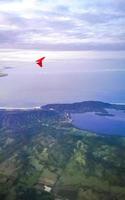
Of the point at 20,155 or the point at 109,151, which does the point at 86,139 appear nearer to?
the point at 109,151

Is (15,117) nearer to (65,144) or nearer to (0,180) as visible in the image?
(65,144)

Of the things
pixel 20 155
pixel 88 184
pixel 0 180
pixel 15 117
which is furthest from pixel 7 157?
pixel 15 117

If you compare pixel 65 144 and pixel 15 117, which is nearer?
pixel 65 144

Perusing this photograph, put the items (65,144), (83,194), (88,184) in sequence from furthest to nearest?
1. (65,144)
2. (88,184)
3. (83,194)

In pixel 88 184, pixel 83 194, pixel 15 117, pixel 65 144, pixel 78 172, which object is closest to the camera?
pixel 83 194

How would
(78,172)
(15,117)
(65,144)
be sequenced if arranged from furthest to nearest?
1. (15,117)
2. (65,144)
3. (78,172)

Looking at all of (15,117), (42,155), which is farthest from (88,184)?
(15,117)
